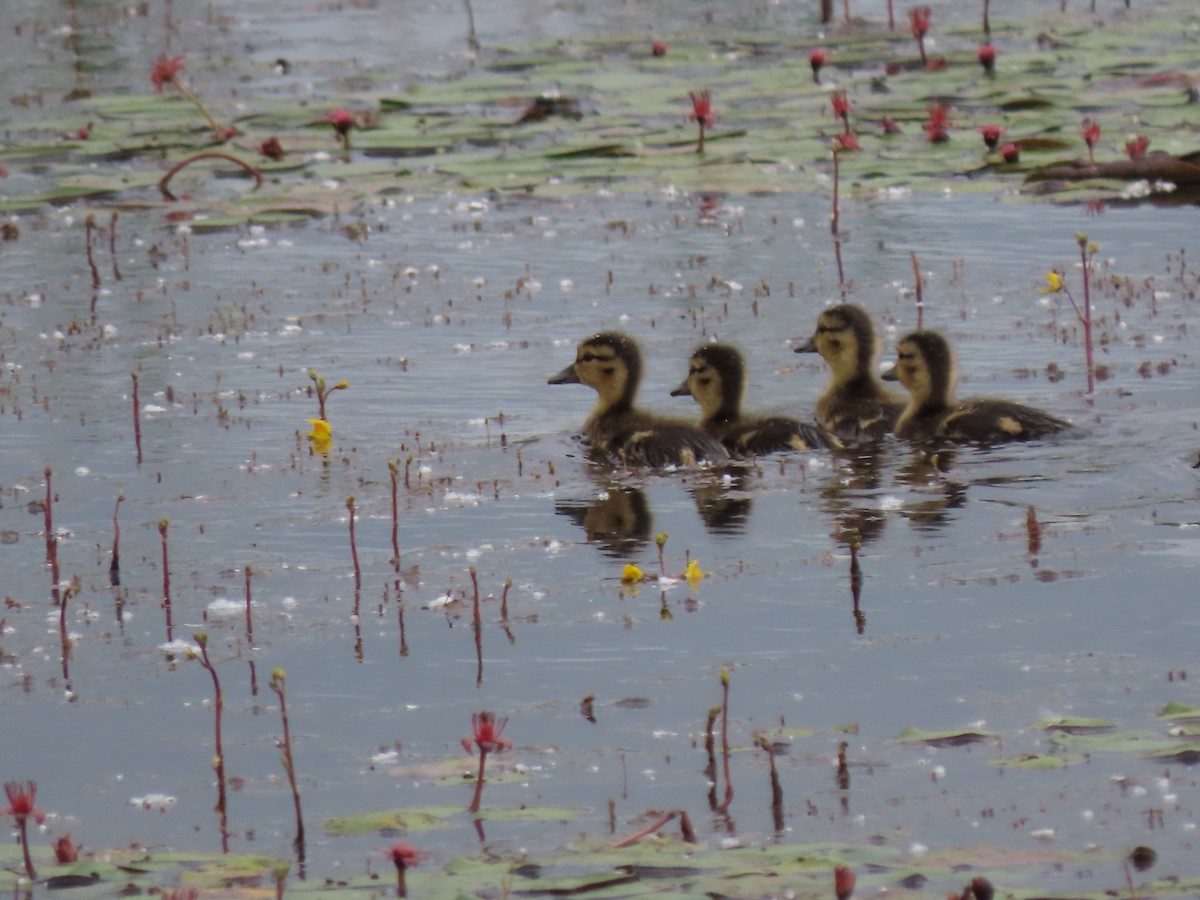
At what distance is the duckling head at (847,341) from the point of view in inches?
403

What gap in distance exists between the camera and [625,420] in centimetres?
979

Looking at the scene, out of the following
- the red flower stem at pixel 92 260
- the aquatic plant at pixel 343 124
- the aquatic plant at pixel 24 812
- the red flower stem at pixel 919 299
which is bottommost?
the aquatic plant at pixel 24 812

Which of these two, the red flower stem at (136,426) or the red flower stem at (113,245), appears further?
the red flower stem at (113,245)

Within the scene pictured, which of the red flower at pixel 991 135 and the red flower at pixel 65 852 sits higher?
the red flower at pixel 991 135

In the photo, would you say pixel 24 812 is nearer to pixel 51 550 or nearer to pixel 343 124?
pixel 51 550

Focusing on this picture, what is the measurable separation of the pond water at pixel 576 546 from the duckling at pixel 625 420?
0.17m

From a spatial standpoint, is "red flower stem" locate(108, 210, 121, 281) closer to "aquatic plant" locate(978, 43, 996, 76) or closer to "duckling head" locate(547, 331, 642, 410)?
"duckling head" locate(547, 331, 642, 410)

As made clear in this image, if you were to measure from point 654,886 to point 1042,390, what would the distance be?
5784 mm

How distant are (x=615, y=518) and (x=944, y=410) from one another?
6.03 feet

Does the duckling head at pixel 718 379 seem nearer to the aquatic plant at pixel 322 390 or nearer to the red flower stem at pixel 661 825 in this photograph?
the aquatic plant at pixel 322 390

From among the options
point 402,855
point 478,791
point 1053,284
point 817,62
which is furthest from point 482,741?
point 817,62

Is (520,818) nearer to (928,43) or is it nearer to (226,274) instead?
(226,274)

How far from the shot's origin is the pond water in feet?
18.3

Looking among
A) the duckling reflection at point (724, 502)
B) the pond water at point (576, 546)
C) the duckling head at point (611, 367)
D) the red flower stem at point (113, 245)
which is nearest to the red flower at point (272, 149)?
the red flower stem at point (113, 245)
